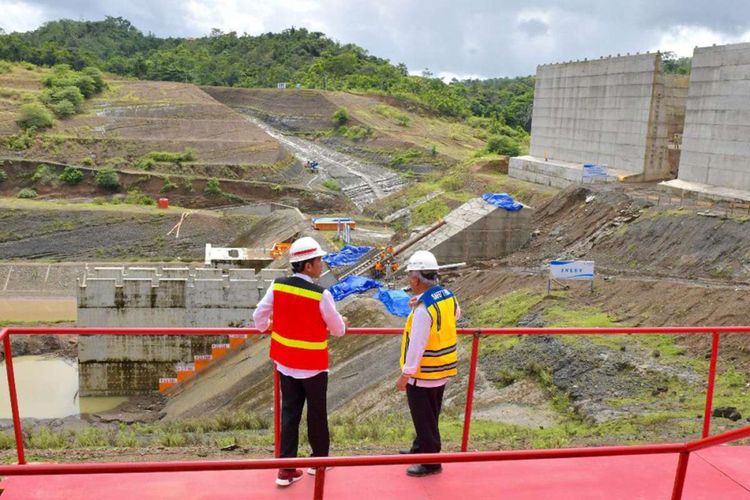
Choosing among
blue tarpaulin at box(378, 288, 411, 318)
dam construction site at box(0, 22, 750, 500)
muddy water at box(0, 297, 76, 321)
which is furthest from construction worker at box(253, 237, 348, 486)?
muddy water at box(0, 297, 76, 321)

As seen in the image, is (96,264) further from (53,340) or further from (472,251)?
(472,251)

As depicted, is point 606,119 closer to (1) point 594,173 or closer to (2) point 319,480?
(1) point 594,173

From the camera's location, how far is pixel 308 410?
4789mm

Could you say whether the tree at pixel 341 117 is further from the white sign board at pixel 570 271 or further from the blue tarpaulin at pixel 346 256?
the white sign board at pixel 570 271

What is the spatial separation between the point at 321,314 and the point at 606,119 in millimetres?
28693

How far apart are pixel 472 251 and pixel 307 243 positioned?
2030 centimetres

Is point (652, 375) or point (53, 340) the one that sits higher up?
point (652, 375)

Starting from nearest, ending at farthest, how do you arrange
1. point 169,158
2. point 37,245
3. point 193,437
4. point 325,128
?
point 193,437, point 37,245, point 169,158, point 325,128

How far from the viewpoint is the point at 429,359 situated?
4938mm

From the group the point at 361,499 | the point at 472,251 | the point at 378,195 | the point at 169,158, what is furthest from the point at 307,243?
the point at 169,158

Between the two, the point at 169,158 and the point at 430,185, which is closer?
the point at 430,185

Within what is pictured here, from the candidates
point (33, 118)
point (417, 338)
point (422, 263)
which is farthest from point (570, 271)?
point (33, 118)

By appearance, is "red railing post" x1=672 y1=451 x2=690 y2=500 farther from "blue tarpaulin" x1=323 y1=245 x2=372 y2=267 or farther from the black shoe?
"blue tarpaulin" x1=323 y1=245 x2=372 y2=267

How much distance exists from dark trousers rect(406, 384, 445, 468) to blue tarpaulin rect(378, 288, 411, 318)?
1352 centimetres
